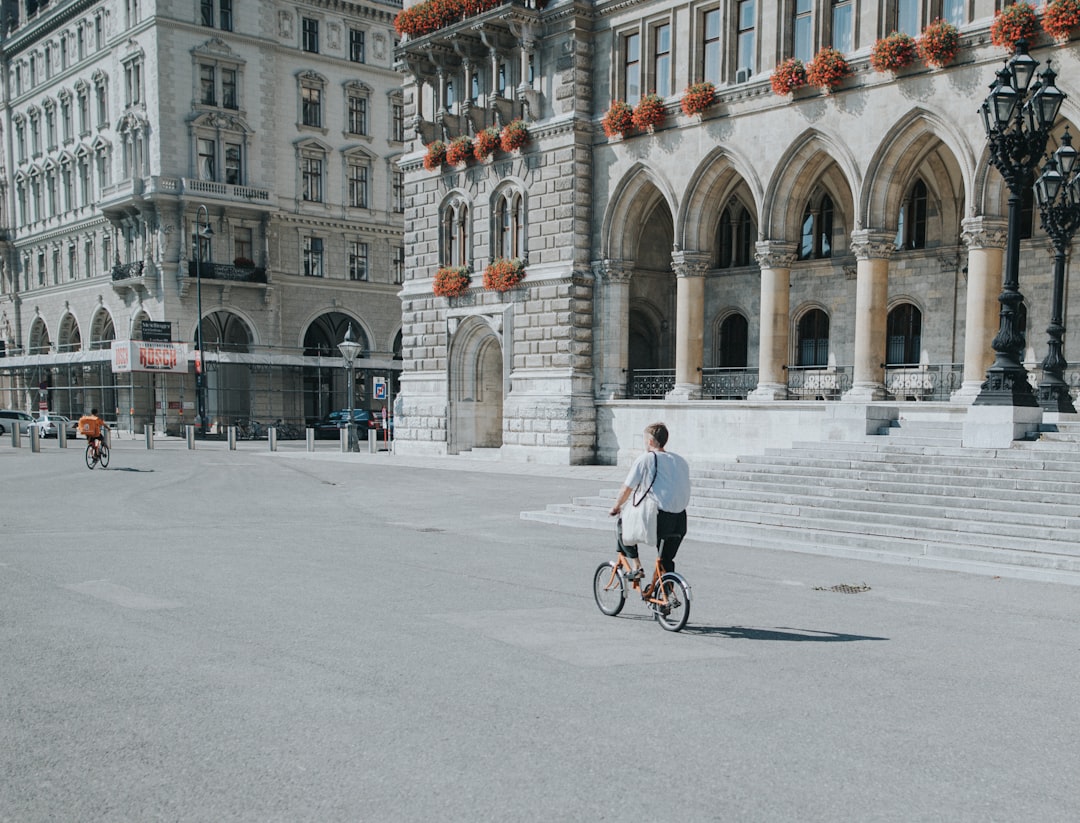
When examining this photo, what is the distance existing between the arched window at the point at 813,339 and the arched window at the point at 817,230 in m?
1.66

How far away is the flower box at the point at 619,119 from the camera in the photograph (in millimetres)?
28094

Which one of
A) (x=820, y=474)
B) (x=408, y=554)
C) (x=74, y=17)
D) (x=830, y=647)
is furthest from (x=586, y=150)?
(x=74, y=17)

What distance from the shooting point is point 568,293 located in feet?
96.4

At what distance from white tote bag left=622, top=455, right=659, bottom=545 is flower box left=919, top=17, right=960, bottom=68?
17.1 meters

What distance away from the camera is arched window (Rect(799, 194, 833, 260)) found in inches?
1153

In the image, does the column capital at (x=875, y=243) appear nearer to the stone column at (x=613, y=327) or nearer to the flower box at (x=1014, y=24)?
the flower box at (x=1014, y=24)

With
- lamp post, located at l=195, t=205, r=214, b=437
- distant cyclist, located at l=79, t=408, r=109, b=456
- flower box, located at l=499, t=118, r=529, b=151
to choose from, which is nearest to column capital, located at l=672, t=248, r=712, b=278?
flower box, located at l=499, t=118, r=529, b=151

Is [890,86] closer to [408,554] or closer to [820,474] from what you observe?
[820,474]

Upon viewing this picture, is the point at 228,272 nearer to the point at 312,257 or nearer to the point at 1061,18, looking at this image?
the point at 312,257

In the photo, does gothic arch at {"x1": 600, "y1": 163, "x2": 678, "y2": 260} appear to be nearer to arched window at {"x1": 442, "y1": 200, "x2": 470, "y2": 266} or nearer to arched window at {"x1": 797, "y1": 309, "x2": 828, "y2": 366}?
arched window at {"x1": 797, "y1": 309, "x2": 828, "y2": 366}

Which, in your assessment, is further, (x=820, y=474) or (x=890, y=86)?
(x=890, y=86)

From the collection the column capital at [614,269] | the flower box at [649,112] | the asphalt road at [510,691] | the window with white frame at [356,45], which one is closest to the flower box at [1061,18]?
the flower box at [649,112]

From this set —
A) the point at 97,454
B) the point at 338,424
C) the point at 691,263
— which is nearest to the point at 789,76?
the point at 691,263

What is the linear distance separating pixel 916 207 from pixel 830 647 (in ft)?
71.4
